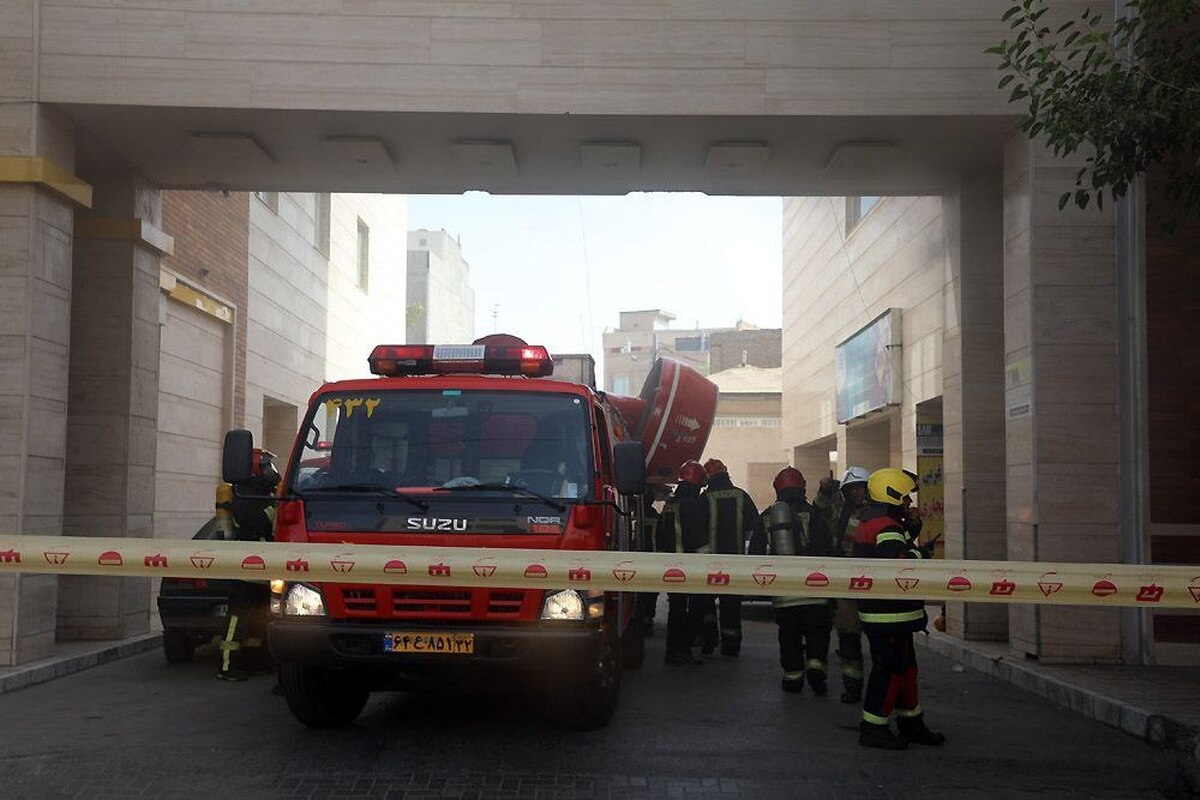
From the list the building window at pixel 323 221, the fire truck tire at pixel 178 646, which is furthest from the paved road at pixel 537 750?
the building window at pixel 323 221

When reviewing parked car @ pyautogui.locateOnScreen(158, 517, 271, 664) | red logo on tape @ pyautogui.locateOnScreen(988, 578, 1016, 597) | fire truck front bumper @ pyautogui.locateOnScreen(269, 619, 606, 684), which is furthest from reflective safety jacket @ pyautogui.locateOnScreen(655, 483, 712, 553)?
red logo on tape @ pyautogui.locateOnScreen(988, 578, 1016, 597)

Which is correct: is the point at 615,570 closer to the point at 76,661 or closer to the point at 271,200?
the point at 76,661

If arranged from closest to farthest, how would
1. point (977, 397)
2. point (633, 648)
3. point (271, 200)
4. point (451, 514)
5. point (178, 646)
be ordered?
point (451, 514) < point (178, 646) < point (633, 648) < point (977, 397) < point (271, 200)

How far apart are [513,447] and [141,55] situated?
17.8 feet

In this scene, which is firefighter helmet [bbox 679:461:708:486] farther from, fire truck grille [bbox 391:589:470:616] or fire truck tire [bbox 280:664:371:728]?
fire truck grille [bbox 391:589:470:616]

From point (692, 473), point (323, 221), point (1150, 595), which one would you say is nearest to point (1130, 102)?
point (1150, 595)

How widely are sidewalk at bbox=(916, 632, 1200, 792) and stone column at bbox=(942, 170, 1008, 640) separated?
42.2 inches

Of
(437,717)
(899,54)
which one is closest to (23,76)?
A: (437,717)

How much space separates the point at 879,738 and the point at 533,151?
6560 millimetres

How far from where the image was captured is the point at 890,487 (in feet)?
25.1

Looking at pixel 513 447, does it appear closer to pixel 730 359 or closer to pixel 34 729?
pixel 34 729

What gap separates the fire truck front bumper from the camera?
22.6 ft

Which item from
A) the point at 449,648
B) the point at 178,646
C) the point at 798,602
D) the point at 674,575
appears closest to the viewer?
the point at 674,575

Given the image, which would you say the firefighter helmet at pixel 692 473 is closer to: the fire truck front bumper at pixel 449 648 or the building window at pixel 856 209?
the fire truck front bumper at pixel 449 648
